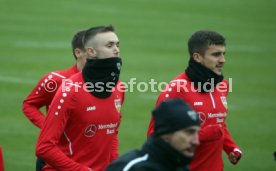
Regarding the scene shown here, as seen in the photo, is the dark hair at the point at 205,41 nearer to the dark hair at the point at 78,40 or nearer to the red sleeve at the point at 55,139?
the dark hair at the point at 78,40

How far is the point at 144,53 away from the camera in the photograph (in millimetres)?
19406

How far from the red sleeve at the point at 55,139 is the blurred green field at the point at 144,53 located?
4.38m

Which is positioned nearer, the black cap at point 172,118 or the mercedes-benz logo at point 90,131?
the black cap at point 172,118

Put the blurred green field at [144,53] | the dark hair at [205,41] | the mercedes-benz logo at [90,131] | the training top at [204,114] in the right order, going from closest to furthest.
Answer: the mercedes-benz logo at [90,131] < the training top at [204,114] < the dark hair at [205,41] < the blurred green field at [144,53]

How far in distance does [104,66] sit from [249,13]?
18240 mm

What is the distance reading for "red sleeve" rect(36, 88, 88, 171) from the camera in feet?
22.6

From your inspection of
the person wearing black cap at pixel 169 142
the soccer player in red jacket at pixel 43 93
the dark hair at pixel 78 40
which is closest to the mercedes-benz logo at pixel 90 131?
the dark hair at pixel 78 40

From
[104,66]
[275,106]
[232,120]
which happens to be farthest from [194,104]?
[275,106]

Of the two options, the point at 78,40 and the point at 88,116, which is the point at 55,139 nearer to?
the point at 88,116

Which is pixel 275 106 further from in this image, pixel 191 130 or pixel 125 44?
pixel 191 130

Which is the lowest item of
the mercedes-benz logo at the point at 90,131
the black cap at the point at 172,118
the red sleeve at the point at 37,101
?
the red sleeve at the point at 37,101

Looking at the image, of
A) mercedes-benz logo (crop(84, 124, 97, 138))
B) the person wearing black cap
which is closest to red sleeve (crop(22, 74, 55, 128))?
mercedes-benz logo (crop(84, 124, 97, 138))

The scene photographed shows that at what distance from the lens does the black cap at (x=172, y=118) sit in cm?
541

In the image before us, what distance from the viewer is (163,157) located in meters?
5.41
